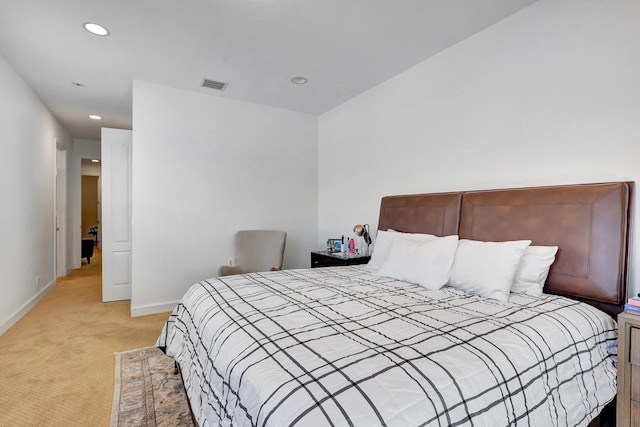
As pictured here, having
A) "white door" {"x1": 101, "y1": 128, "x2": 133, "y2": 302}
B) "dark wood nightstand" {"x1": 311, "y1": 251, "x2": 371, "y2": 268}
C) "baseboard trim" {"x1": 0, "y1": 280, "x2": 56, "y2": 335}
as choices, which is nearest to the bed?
"dark wood nightstand" {"x1": 311, "y1": 251, "x2": 371, "y2": 268}

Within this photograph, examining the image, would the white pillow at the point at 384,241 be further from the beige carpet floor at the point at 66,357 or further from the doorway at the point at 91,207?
the doorway at the point at 91,207

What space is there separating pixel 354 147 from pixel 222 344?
319 cm

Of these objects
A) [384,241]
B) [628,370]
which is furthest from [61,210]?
[628,370]

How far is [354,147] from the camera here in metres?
4.05

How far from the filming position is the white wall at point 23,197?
311 centimetres

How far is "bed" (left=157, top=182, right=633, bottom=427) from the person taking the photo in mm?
927

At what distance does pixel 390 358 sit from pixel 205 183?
137 inches

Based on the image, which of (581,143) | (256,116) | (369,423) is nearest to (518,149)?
(581,143)

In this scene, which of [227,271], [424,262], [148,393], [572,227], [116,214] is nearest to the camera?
[572,227]

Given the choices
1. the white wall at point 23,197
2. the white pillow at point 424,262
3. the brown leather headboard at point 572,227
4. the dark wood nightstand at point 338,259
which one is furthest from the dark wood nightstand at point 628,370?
the white wall at point 23,197

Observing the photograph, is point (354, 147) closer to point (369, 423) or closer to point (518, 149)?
point (518, 149)

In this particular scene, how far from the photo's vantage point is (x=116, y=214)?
4.32m

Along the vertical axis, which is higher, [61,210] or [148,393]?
[61,210]

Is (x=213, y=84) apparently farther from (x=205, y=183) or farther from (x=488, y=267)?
(x=488, y=267)
